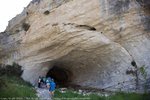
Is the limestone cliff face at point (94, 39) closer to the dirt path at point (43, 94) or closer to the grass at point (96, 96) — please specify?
the grass at point (96, 96)

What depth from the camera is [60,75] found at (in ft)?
103

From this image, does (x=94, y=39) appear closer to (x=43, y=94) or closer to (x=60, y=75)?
(x=43, y=94)

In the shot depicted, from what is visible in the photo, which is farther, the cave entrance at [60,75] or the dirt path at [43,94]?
the cave entrance at [60,75]

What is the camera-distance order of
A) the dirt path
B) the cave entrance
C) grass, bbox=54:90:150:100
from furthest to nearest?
the cave entrance
grass, bbox=54:90:150:100
the dirt path

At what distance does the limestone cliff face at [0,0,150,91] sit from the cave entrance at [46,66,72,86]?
3.25m

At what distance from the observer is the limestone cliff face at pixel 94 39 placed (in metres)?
25.1

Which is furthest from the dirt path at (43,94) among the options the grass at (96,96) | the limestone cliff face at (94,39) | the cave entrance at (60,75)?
the cave entrance at (60,75)

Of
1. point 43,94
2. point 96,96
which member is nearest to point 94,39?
point 96,96

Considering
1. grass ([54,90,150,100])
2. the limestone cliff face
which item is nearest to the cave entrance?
the limestone cliff face

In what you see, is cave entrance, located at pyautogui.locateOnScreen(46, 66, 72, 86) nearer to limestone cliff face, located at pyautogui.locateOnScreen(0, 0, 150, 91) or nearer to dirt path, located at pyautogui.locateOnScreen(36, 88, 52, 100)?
limestone cliff face, located at pyautogui.locateOnScreen(0, 0, 150, 91)

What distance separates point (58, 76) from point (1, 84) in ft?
45.8

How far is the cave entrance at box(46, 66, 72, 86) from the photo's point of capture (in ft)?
97.9

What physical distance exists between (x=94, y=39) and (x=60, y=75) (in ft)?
24.2

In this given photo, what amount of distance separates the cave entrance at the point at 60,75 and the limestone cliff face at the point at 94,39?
325cm
